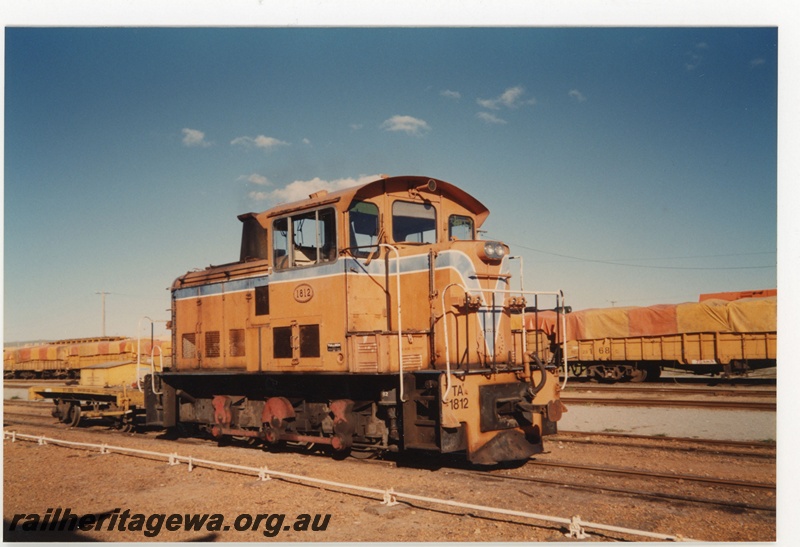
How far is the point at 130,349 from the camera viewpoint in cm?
2480

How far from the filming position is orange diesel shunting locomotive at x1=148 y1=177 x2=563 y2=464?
26.9 feet

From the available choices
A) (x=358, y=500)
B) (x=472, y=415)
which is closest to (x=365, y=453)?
(x=472, y=415)

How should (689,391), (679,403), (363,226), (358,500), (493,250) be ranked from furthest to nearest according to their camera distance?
(689,391) < (679,403) < (363,226) < (493,250) < (358,500)

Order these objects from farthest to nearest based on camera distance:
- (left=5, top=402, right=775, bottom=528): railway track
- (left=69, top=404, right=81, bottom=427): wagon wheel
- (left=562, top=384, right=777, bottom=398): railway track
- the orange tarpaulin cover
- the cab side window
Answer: the orange tarpaulin cover
(left=562, top=384, right=777, bottom=398): railway track
(left=69, top=404, right=81, bottom=427): wagon wheel
the cab side window
(left=5, top=402, right=775, bottom=528): railway track

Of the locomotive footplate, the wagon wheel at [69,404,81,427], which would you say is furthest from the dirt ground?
the wagon wheel at [69,404,81,427]

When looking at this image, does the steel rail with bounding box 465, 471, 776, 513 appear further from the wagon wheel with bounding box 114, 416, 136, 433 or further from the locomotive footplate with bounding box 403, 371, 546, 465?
the wagon wheel with bounding box 114, 416, 136, 433

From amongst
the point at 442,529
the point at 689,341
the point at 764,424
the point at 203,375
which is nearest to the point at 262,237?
the point at 203,375

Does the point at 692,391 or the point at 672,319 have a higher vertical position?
the point at 672,319

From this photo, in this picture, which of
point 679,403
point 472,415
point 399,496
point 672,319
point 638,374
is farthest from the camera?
point 638,374

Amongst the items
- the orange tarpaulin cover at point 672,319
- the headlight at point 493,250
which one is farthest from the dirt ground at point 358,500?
the orange tarpaulin cover at point 672,319

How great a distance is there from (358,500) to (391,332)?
2.26m

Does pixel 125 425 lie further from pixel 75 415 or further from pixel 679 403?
pixel 679 403

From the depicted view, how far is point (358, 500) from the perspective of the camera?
693 centimetres

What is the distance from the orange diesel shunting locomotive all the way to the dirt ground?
1.93 ft
